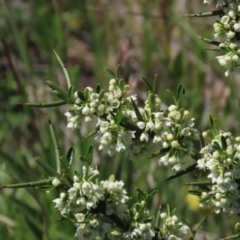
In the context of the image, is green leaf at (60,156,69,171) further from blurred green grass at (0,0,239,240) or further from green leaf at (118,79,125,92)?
blurred green grass at (0,0,239,240)

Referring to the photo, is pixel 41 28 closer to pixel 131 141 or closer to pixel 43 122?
pixel 43 122

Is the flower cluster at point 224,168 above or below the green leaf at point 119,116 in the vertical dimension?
below

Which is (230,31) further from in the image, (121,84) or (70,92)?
(70,92)

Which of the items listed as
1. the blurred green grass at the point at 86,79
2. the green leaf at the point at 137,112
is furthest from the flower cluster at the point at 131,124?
the blurred green grass at the point at 86,79

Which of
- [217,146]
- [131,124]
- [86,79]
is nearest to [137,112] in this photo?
[131,124]

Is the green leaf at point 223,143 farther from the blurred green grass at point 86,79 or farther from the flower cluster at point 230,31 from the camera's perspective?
the blurred green grass at point 86,79
